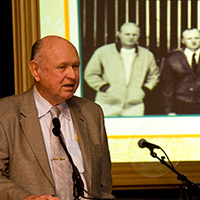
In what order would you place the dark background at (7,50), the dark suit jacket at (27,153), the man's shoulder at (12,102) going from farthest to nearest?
the dark background at (7,50) → the man's shoulder at (12,102) → the dark suit jacket at (27,153)

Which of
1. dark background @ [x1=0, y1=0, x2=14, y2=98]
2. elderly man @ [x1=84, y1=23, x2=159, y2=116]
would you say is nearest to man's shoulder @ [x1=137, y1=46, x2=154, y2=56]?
elderly man @ [x1=84, y1=23, x2=159, y2=116]

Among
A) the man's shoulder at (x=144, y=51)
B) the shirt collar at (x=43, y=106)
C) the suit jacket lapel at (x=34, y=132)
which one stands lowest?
the suit jacket lapel at (x=34, y=132)

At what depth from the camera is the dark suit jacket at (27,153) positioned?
230 cm

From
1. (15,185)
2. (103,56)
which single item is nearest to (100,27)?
(103,56)

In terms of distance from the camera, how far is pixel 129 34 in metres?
3.79

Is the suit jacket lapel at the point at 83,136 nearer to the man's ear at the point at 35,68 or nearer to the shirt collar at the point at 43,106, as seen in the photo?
the shirt collar at the point at 43,106

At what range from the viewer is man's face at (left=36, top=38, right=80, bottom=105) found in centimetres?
234

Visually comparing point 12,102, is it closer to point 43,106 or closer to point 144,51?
point 43,106

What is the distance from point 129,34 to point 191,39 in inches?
19.1

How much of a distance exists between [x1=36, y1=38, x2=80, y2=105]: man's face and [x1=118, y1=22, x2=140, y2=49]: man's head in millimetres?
1453

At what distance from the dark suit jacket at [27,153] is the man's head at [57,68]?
146 millimetres

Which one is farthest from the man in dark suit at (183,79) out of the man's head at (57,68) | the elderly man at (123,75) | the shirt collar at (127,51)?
the man's head at (57,68)

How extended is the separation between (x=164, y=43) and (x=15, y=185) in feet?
6.53

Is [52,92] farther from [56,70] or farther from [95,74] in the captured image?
[95,74]
